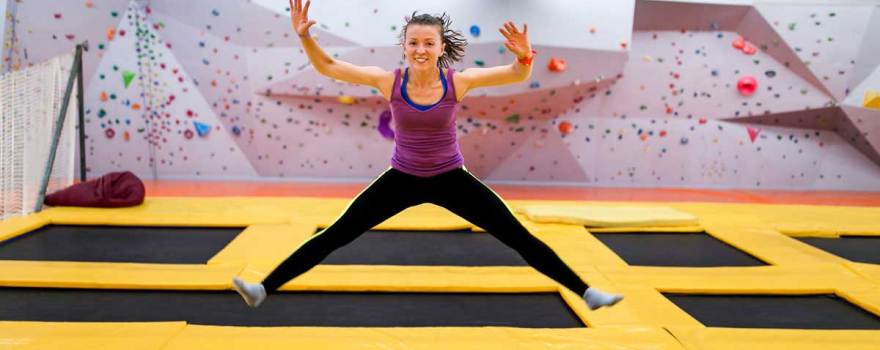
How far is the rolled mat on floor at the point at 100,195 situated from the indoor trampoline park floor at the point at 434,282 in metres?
0.10

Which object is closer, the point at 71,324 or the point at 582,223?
the point at 71,324

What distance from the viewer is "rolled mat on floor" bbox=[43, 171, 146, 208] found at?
391cm

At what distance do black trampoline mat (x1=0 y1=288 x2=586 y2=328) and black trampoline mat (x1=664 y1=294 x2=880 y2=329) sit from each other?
1.76ft

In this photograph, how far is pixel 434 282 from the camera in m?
2.51

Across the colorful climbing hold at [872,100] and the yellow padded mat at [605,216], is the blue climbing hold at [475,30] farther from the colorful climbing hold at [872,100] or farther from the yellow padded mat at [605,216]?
the colorful climbing hold at [872,100]

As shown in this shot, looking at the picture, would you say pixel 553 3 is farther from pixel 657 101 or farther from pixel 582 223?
pixel 582 223

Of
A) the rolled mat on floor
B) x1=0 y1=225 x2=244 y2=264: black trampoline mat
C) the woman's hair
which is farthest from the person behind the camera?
the rolled mat on floor

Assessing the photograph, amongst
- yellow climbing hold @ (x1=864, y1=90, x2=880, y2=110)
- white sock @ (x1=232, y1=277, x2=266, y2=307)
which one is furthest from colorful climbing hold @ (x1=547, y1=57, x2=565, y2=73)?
white sock @ (x1=232, y1=277, x2=266, y2=307)

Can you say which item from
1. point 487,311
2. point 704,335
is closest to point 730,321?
point 704,335

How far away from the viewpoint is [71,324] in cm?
196

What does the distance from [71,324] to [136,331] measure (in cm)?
24

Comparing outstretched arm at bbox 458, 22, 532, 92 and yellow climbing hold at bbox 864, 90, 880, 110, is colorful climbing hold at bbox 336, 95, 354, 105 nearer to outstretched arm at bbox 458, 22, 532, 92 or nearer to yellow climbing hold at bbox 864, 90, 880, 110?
outstretched arm at bbox 458, 22, 532, 92

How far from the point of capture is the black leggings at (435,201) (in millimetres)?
1768

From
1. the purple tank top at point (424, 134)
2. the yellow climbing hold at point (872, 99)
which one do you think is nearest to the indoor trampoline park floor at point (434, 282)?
the purple tank top at point (424, 134)
